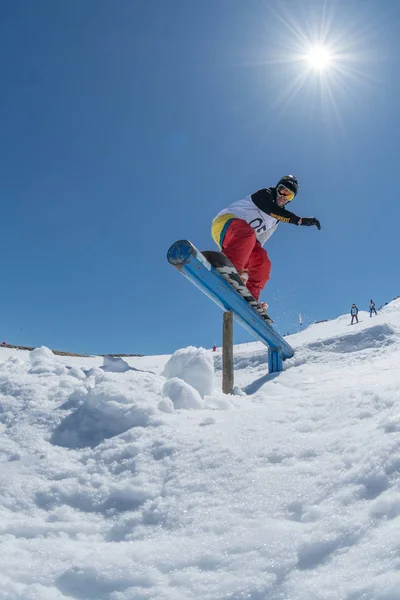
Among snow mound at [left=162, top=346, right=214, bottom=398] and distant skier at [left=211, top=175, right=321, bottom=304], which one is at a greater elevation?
distant skier at [left=211, top=175, right=321, bottom=304]

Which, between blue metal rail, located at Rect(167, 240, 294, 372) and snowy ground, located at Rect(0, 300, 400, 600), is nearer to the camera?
snowy ground, located at Rect(0, 300, 400, 600)

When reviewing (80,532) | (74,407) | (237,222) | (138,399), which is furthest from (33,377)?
(237,222)

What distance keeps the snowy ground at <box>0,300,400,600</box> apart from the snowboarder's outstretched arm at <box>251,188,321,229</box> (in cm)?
288

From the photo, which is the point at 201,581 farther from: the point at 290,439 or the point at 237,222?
the point at 237,222

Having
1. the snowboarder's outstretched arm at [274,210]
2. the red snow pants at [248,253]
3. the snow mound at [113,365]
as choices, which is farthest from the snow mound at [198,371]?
the snowboarder's outstretched arm at [274,210]

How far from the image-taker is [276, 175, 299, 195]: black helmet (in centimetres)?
510

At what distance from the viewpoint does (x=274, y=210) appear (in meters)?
5.05

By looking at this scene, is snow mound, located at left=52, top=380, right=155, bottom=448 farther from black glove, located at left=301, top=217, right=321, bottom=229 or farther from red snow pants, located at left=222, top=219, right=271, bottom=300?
Result: black glove, located at left=301, top=217, right=321, bottom=229

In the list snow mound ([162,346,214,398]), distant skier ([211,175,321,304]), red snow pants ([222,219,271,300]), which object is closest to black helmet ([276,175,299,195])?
distant skier ([211,175,321,304])

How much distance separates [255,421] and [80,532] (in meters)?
1.00

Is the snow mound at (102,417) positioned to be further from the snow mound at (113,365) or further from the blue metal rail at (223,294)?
the blue metal rail at (223,294)

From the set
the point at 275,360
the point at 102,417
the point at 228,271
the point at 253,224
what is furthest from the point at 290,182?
the point at 102,417

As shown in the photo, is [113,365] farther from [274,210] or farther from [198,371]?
[274,210]

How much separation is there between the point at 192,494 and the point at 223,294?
9.86 ft
